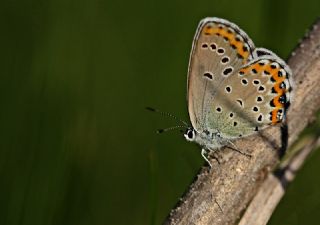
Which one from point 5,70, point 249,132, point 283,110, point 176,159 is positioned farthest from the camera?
point 5,70

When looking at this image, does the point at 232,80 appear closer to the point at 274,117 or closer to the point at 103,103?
the point at 274,117

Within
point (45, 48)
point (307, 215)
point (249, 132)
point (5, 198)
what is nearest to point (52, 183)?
point (5, 198)

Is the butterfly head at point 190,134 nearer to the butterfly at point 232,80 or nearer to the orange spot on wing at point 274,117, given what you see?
the butterfly at point 232,80

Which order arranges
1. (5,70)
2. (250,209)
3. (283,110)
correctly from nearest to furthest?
(250,209) < (283,110) < (5,70)

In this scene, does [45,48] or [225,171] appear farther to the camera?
[45,48]

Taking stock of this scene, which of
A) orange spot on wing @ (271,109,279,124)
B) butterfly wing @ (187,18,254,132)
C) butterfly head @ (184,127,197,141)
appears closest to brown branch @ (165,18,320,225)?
orange spot on wing @ (271,109,279,124)

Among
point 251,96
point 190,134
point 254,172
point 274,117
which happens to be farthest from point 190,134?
point 254,172

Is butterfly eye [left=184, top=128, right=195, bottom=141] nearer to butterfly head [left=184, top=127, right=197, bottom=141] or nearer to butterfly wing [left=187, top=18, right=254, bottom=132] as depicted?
butterfly head [left=184, top=127, right=197, bottom=141]

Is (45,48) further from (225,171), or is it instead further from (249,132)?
(225,171)
